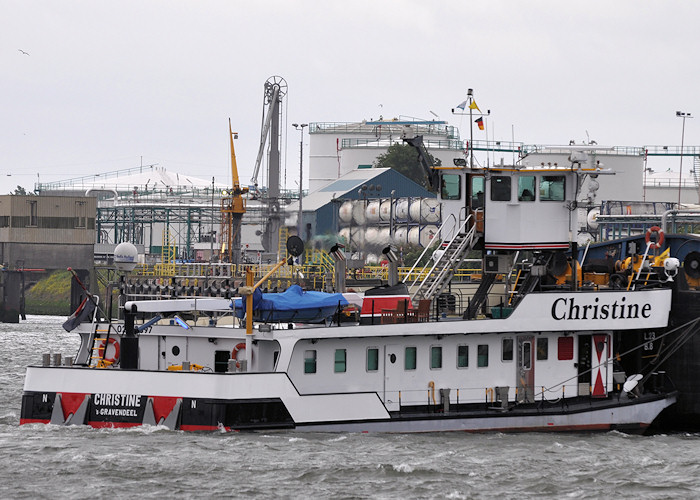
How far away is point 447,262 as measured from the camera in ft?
98.1

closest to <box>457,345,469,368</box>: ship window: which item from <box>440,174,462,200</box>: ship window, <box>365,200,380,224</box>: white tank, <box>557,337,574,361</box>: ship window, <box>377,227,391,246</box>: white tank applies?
<box>557,337,574,361</box>: ship window

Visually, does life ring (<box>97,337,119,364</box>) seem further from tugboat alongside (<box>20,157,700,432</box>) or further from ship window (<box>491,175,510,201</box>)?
ship window (<box>491,175,510,201</box>)

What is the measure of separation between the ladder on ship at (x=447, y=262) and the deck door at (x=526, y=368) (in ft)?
7.87

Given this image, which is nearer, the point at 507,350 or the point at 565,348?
the point at 507,350

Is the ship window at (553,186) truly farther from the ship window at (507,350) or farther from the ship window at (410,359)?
the ship window at (410,359)

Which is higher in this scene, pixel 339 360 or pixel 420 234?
pixel 420 234

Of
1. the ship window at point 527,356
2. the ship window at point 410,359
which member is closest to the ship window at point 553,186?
the ship window at point 527,356

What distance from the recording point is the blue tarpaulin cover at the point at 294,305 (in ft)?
93.0

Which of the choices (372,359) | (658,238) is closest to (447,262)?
(372,359)

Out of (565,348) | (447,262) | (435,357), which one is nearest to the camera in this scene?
(435,357)

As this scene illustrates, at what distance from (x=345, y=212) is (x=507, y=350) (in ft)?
193

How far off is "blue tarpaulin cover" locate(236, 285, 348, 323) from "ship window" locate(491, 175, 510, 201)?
190 inches

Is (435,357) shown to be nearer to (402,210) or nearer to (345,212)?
(402,210)

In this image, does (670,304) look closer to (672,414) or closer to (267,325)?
(672,414)
